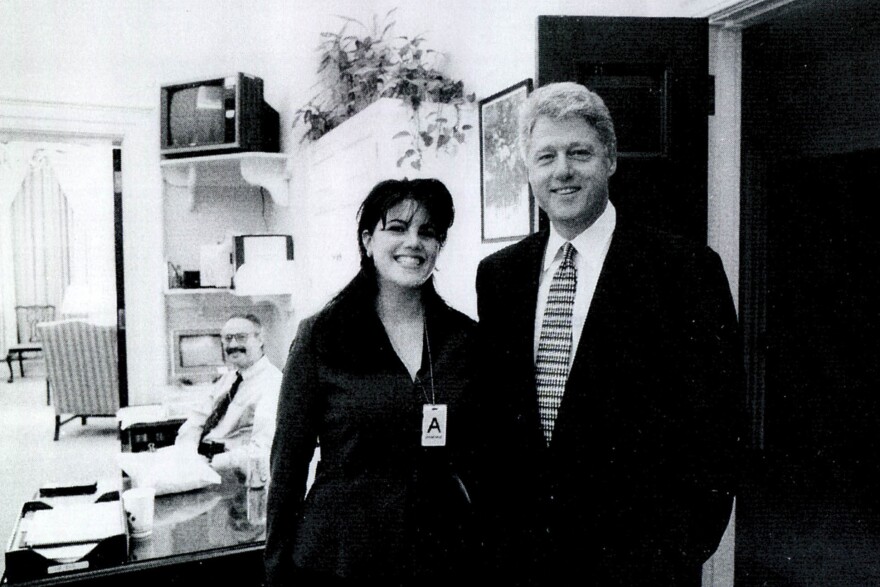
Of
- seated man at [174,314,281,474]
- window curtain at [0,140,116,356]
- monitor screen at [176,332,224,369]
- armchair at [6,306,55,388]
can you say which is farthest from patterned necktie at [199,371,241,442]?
armchair at [6,306,55,388]

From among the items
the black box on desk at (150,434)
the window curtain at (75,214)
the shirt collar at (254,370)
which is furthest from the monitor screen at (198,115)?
the window curtain at (75,214)

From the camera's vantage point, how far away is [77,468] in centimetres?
492

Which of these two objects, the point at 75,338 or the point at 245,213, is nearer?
the point at 245,213

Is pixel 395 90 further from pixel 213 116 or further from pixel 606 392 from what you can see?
pixel 606 392

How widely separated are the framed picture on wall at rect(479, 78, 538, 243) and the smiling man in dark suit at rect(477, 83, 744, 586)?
870 millimetres

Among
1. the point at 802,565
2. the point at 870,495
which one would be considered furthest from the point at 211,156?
the point at 870,495

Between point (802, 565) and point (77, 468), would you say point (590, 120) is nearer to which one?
point (802, 565)

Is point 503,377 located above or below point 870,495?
above

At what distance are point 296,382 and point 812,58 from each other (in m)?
3.77

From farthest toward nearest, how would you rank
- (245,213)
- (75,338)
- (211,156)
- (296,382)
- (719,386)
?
1. (75,338)
2. (245,213)
3. (211,156)
4. (296,382)
5. (719,386)

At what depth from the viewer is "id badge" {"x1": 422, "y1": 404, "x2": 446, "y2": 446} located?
4.88 feet

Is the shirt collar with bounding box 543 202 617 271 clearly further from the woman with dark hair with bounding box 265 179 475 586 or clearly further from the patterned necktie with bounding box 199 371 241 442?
the patterned necktie with bounding box 199 371 241 442

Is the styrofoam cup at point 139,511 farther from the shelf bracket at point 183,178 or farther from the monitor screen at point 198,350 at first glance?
the shelf bracket at point 183,178

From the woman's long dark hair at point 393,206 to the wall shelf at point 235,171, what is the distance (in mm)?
2436
